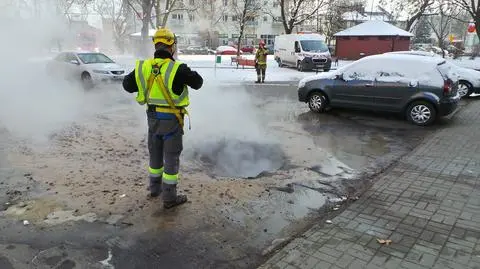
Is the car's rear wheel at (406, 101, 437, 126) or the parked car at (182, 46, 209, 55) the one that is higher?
the parked car at (182, 46, 209, 55)

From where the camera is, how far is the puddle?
20.9ft

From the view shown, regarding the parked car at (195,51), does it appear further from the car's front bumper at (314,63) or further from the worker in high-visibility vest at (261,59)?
the worker in high-visibility vest at (261,59)

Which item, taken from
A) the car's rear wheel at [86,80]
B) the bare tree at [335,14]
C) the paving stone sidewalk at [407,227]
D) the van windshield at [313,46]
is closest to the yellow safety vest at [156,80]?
the paving stone sidewalk at [407,227]

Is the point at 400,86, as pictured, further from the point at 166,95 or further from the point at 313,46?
the point at 313,46

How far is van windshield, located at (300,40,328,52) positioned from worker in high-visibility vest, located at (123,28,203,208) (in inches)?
883

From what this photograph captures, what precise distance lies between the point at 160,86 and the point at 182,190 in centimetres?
146

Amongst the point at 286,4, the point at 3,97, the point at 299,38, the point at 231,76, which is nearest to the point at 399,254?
the point at 3,97

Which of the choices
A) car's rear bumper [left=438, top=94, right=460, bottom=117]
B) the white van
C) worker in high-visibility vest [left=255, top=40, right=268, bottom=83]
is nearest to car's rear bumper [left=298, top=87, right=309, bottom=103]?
car's rear bumper [left=438, top=94, right=460, bottom=117]

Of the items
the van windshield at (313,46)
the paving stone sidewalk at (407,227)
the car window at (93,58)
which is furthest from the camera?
the van windshield at (313,46)

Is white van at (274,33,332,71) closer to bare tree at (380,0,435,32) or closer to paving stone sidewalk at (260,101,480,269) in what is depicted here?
bare tree at (380,0,435,32)

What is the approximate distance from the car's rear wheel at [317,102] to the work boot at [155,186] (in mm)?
7188

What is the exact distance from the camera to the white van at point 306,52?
25250 mm

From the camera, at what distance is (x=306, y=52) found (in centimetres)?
2552

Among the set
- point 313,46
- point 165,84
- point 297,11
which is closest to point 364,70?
point 165,84
